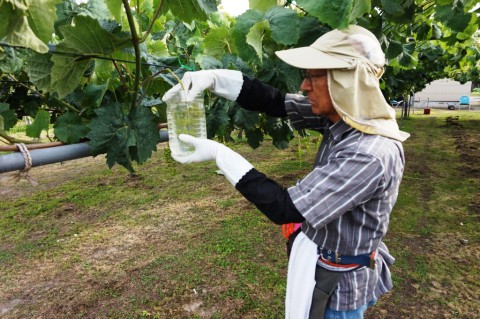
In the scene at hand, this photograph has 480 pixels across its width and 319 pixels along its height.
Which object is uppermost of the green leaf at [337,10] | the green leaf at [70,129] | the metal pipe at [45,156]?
the green leaf at [337,10]

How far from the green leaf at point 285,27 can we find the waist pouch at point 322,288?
1.04m

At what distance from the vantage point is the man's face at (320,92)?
4.41ft

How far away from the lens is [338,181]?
3.90 feet

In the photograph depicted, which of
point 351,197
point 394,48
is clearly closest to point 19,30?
point 351,197

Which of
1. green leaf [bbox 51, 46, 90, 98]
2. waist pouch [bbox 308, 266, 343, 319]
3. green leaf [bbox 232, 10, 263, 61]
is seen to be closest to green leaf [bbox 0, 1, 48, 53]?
green leaf [bbox 51, 46, 90, 98]

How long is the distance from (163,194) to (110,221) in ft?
4.34

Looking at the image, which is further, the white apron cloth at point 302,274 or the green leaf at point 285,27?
the green leaf at point 285,27

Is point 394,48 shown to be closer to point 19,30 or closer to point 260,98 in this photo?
point 260,98

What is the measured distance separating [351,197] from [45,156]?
1083 mm

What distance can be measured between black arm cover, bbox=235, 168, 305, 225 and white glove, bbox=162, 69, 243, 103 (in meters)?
0.57

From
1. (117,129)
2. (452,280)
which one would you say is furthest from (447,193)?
(117,129)

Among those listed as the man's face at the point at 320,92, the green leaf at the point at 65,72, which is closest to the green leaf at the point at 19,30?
the green leaf at the point at 65,72

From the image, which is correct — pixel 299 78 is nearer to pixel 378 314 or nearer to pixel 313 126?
pixel 313 126

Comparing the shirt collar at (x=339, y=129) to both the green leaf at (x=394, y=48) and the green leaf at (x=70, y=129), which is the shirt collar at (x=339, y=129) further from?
the green leaf at (x=394, y=48)
